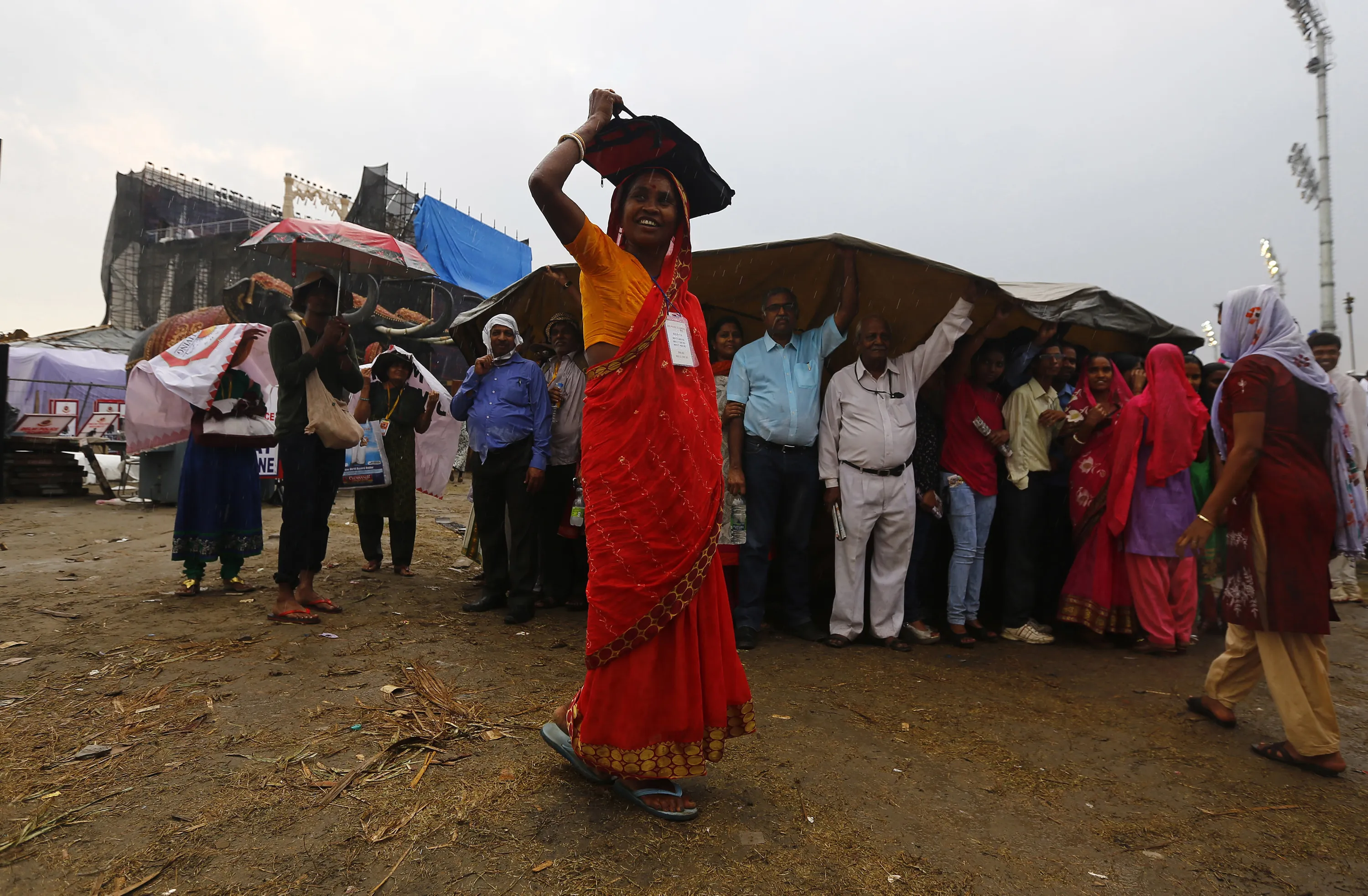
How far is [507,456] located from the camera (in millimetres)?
4945

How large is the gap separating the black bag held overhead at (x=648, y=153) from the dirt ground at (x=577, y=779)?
86.2 inches

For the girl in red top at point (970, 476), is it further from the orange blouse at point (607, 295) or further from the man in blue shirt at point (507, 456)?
the orange blouse at point (607, 295)

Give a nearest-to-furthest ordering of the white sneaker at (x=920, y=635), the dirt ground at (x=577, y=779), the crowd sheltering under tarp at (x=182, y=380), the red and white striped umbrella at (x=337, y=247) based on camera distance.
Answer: the dirt ground at (x=577, y=779)
the white sneaker at (x=920, y=635)
the crowd sheltering under tarp at (x=182, y=380)
the red and white striped umbrella at (x=337, y=247)

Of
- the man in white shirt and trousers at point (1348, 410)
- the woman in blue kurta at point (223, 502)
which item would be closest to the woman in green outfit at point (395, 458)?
the woman in blue kurta at point (223, 502)

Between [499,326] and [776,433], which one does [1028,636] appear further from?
[499,326]

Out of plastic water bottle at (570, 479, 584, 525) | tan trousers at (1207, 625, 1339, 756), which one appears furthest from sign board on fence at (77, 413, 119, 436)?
tan trousers at (1207, 625, 1339, 756)

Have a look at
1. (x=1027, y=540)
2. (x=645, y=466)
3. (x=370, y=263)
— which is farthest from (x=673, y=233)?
(x=370, y=263)

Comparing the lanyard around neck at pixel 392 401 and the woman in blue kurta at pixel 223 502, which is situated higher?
the lanyard around neck at pixel 392 401

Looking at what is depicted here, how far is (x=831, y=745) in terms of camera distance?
9.44 ft

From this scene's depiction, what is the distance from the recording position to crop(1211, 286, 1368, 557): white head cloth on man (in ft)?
9.71

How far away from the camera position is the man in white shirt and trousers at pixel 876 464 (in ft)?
14.4

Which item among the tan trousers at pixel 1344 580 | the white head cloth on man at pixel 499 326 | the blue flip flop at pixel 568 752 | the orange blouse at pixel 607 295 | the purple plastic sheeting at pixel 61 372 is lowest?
the blue flip flop at pixel 568 752

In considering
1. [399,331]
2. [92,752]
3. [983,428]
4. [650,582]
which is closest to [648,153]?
[650,582]

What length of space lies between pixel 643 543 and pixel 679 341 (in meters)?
0.69
